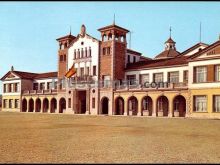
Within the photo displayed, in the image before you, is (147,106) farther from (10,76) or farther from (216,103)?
(10,76)

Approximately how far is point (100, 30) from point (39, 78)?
23592mm

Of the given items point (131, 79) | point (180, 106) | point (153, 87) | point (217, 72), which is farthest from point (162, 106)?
point (217, 72)

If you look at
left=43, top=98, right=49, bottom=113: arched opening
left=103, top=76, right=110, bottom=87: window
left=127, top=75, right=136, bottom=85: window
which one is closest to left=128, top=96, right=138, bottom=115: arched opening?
left=127, top=75, right=136, bottom=85: window

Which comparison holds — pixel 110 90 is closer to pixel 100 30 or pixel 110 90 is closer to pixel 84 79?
pixel 84 79

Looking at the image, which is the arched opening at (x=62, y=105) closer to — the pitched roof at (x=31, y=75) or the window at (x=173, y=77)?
the pitched roof at (x=31, y=75)

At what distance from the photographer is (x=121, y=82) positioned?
54.1 m

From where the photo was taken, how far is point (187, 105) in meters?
42.4

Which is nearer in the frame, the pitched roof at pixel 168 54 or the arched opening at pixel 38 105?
the arched opening at pixel 38 105

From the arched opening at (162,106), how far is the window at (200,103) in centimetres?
653

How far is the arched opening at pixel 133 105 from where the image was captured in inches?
2008

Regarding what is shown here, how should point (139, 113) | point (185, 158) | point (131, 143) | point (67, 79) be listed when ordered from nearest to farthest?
point (185, 158), point (131, 143), point (139, 113), point (67, 79)

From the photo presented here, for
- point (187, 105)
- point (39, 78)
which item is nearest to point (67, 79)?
point (39, 78)

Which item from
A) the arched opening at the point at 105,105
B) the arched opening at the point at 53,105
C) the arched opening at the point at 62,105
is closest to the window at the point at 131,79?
the arched opening at the point at 105,105

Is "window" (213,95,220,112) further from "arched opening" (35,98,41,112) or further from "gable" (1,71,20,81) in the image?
"gable" (1,71,20,81)
